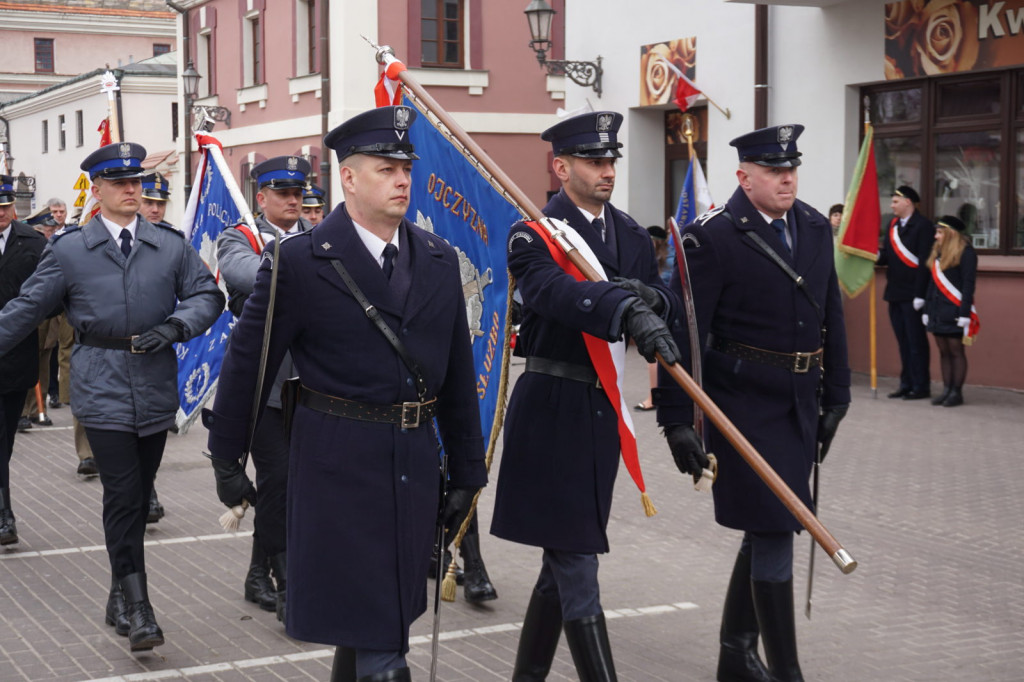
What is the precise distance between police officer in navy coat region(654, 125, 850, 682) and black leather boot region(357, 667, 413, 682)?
1456mm

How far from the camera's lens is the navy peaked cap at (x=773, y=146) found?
5.25 meters

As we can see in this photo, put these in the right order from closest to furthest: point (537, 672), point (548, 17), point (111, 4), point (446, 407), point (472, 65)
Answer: point (446, 407) < point (537, 672) < point (548, 17) < point (472, 65) < point (111, 4)

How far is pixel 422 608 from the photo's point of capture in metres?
4.34

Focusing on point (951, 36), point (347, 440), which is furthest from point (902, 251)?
point (347, 440)

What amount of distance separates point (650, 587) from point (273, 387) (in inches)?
83.4

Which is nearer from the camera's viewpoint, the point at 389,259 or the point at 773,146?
the point at 389,259

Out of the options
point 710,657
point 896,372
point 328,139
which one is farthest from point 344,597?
point 896,372

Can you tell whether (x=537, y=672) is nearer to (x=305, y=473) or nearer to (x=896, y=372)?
(x=305, y=473)

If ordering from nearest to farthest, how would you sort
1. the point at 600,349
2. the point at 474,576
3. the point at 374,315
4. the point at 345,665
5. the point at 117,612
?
1. the point at 374,315
2. the point at 345,665
3. the point at 600,349
4. the point at 117,612
5. the point at 474,576

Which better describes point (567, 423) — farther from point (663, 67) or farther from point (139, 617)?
point (663, 67)

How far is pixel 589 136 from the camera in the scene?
4957 mm

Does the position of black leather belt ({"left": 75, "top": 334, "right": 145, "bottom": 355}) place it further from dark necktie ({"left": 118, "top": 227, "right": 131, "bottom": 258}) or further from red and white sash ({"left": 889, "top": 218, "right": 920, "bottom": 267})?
red and white sash ({"left": 889, "top": 218, "right": 920, "bottom": 267})

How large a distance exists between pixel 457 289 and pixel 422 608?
97 cm

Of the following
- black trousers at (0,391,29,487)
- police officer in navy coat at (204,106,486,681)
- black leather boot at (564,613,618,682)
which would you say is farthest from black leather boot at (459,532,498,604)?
black trousers at (0,391,29,487)
